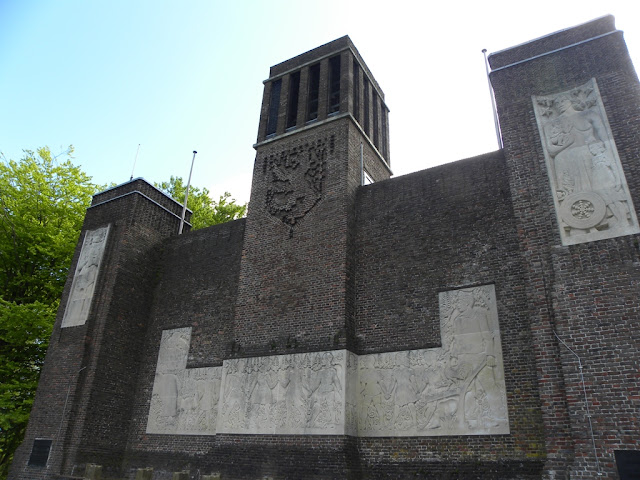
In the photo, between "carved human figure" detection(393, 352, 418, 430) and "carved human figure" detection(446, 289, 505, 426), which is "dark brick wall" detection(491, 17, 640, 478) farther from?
"carved human figure" detection(393, 352, 418, 430)

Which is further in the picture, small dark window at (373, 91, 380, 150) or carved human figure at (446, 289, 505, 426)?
small dark window at (373, 91, 380, 150)

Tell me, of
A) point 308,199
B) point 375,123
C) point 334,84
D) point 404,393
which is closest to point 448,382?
point 404,393

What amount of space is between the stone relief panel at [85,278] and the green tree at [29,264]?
1210 mm

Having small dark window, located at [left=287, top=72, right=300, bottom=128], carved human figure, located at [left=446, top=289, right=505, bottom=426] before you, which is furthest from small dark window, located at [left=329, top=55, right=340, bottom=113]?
carved human figure, located at [left=446, top=289, right=505, bottom=426]

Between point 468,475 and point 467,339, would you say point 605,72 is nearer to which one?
point 467,339

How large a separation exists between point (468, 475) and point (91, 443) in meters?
10.3

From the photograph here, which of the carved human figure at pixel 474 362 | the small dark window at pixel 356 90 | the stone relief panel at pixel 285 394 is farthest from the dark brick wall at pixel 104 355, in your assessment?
the carved human figure at pixel 474 362

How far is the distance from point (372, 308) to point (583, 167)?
5684 mm

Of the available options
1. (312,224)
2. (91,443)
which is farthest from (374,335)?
(91,443)

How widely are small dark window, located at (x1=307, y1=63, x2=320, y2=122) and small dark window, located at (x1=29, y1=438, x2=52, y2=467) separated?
41.1 ft

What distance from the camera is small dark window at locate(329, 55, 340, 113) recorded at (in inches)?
640

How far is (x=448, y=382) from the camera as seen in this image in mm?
10938

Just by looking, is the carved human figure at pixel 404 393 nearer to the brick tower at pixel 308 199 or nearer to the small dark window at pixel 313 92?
the brick tower at pixel 308 199

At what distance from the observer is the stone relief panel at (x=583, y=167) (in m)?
9.66
